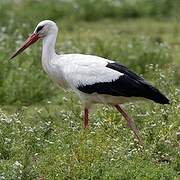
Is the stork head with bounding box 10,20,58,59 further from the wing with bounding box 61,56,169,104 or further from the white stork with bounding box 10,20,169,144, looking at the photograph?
the wing with bounding box 61,56,169,104

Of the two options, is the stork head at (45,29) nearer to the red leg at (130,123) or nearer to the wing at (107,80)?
the wing at (107,80)

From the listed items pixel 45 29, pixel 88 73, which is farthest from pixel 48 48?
pixel 88 73

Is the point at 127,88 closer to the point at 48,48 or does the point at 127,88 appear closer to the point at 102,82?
the point at 102,82

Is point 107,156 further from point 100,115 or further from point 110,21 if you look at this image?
point 110,21

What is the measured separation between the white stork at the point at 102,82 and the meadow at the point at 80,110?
221 mm

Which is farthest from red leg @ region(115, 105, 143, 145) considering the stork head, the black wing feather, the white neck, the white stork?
the stork head

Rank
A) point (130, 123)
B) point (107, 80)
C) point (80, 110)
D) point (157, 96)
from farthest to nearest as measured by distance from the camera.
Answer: point (80, 110) → point (130, 123) → point (107, 80) → point (157, 96)

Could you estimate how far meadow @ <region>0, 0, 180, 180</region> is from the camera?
23.4 ft

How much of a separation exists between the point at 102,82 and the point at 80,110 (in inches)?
51.5

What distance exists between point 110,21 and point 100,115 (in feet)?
26.3

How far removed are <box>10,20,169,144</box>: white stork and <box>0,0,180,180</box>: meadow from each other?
221mm

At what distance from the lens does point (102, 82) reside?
27.4 ft

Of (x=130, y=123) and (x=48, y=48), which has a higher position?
(x=48, y=48)

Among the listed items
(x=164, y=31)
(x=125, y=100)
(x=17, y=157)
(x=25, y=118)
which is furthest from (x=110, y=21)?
(x=17, y=157)
